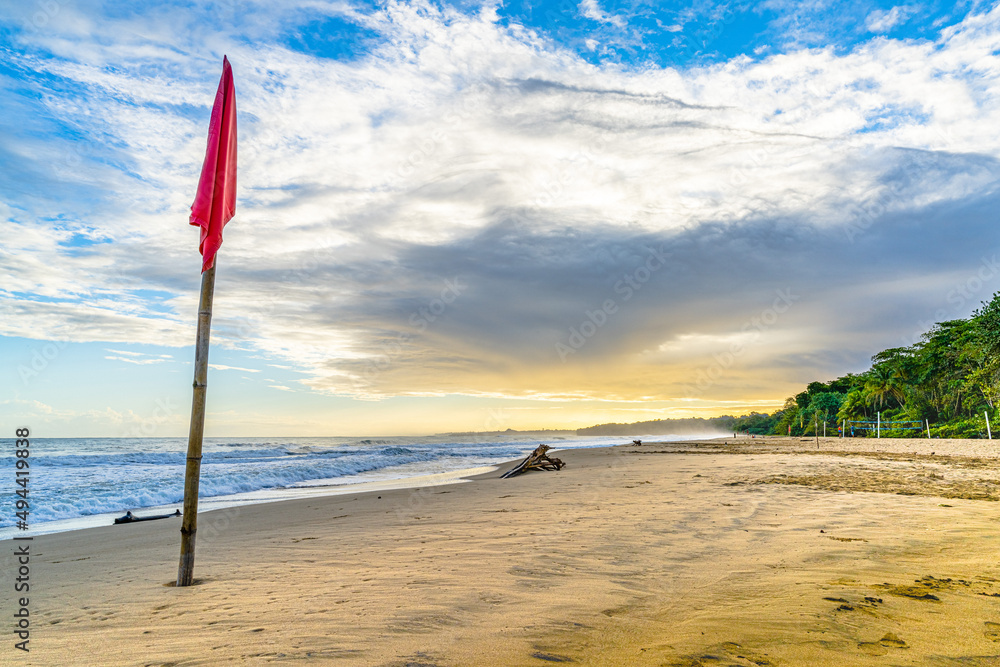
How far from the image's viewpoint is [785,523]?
758cm

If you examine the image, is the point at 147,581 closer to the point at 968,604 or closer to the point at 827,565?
the point at 827,565

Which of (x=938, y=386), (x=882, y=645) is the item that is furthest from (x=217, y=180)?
(x=938, y=386)

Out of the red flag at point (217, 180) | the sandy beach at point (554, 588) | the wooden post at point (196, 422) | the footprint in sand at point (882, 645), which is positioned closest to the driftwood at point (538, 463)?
the sandy beach at point (554, 588)

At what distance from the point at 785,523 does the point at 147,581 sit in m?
8.51

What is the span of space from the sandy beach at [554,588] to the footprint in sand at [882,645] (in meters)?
0.02

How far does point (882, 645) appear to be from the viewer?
3.33 meters

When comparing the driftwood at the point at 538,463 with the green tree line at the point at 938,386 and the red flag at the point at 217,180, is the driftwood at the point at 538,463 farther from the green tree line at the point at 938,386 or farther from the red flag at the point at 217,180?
the green tree line at the point at 938,386

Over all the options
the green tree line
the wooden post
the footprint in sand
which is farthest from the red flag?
the green tree line

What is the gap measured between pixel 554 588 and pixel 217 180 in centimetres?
542

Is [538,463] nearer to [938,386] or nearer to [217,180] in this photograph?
[217,180]

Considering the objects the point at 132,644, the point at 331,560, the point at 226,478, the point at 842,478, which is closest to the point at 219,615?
the point at 132,644

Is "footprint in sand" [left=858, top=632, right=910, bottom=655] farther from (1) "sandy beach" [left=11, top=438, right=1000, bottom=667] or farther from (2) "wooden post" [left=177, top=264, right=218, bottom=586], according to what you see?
(2) "wooden post" [left=177, top=264, right=218, bottom=586]

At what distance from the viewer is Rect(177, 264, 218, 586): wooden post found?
550cm

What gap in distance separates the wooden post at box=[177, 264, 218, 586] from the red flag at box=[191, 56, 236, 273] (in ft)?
1.22
